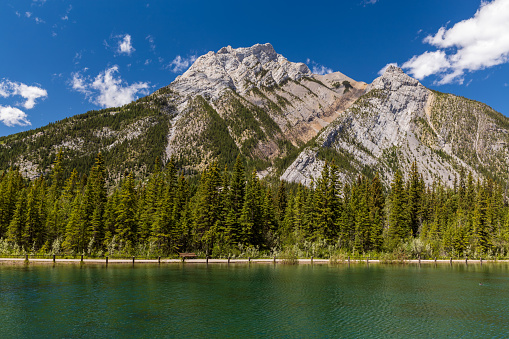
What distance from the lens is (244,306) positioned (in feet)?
101

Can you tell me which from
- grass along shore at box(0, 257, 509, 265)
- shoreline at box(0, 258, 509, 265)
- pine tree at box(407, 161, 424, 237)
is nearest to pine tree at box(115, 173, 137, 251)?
grass along shore at box(0, 257, 509, 265)

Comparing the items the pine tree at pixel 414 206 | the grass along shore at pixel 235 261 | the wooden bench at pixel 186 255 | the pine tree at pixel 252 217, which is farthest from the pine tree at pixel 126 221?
the pine tree at pixel 414 206

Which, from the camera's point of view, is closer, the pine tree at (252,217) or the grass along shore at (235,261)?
the grass along shore at (235,261)

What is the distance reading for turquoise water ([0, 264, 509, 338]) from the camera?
23638 mm

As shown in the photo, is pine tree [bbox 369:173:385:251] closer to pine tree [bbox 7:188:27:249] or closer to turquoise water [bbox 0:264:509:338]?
turquoise water [bbox 0:264:509:338]

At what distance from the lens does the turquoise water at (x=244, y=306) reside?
2364 cm

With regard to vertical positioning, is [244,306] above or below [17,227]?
below

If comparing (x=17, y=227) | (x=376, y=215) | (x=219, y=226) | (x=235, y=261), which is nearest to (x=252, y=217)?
(x=219, y=226)

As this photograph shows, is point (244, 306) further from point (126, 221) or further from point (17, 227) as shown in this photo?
point (17, 227)

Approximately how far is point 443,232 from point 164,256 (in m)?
75.6

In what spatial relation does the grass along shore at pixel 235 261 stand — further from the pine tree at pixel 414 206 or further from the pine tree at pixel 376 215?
the pine tree at pixel 414 206

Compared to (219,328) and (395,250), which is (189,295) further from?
(395,250)

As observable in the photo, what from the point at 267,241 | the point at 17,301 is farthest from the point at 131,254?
the point at 17,301

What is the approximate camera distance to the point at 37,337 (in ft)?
69.2
